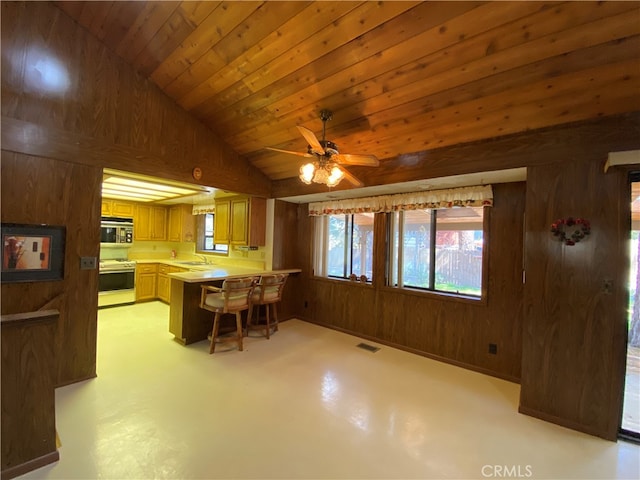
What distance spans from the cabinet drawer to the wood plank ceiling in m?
3.85

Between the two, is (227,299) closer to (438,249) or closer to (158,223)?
(438,249)

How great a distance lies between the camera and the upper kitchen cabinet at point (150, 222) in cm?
596

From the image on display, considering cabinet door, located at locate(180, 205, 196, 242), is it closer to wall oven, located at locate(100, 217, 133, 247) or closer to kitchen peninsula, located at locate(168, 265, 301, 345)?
wall oven, located at locate(100, 217, 133, 247)

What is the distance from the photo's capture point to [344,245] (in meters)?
4.65

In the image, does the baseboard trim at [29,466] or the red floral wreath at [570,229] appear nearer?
the baseboard trim at [29,466]

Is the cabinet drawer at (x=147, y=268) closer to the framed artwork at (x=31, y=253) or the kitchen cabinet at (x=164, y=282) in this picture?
the kitchen cabinet at (x=164, y=282)

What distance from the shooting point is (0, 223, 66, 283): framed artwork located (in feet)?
7.63

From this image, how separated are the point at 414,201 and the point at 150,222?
5.69 meters

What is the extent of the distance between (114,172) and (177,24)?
1.66 meters

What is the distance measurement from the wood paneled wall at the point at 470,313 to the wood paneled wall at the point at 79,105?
2980mm

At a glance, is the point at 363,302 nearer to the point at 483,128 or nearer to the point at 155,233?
the point at 483,128

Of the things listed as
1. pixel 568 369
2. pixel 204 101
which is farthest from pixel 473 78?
pixel 204 101

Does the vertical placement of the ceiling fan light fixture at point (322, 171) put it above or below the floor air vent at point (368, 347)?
above

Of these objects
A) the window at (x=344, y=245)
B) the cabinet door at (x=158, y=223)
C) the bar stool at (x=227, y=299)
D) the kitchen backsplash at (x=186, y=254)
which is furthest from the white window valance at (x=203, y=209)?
the bar stool at (x=227, y=299)
